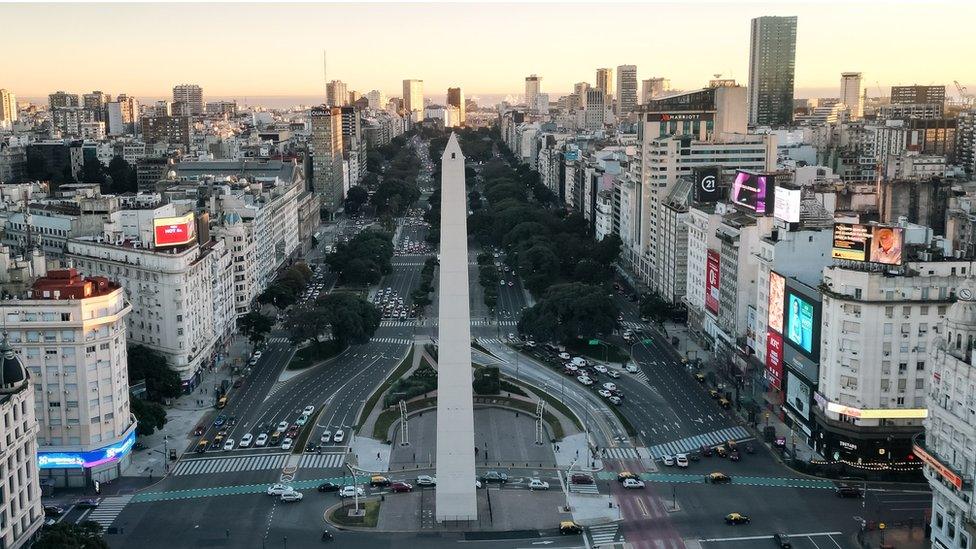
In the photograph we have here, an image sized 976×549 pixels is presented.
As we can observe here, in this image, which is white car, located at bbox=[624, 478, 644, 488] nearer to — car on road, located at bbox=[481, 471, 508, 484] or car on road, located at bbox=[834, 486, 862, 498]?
car on road, located at bbox=[481, 471, 508, 484]

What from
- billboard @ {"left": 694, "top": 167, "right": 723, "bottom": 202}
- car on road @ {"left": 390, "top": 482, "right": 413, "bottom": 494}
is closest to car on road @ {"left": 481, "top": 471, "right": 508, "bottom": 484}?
car on road @ {"left": 390, "top": 482, "right": 413, "bottom": 494}

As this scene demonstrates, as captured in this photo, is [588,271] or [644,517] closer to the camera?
[644,517]

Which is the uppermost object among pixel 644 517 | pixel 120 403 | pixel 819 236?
pixel 819 236

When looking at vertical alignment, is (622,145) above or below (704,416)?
above

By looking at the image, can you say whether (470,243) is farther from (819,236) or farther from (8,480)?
(8,480)

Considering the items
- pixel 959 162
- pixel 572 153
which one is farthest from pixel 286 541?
pixel 959 162

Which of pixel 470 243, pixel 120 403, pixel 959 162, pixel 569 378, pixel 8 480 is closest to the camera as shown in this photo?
pixel 8 480
